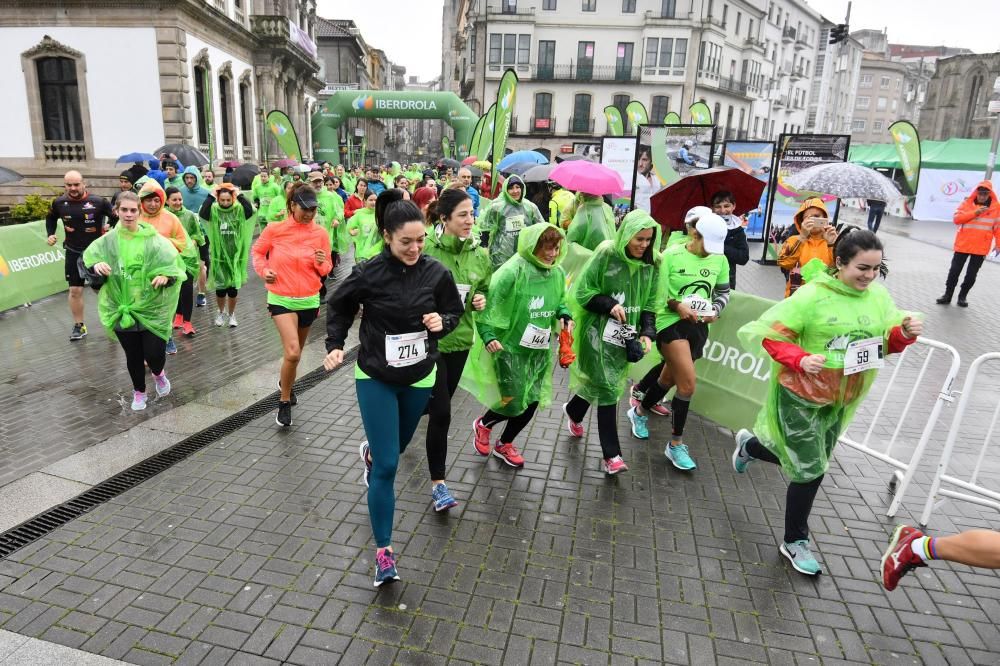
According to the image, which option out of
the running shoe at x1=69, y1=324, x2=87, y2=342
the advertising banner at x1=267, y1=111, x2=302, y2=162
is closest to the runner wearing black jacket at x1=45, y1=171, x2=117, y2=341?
the running shoe at x1=69, y1=324, x2=87, y2=342

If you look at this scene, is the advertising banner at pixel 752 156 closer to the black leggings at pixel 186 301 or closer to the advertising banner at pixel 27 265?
the black leggings at pixel 186 301

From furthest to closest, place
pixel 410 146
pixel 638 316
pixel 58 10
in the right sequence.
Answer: pixel 410 146, pixel 58 10, pixel 638 316

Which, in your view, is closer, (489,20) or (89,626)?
(89,626)

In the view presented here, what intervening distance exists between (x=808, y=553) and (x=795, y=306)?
55.3 inches

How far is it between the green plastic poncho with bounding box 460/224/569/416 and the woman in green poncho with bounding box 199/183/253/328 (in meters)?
5.07

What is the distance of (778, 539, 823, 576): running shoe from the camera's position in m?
3.65

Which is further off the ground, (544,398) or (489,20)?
(489,20)

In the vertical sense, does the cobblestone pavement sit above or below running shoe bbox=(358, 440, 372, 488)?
below

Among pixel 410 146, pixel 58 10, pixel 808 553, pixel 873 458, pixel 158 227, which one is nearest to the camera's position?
pixel 808 553

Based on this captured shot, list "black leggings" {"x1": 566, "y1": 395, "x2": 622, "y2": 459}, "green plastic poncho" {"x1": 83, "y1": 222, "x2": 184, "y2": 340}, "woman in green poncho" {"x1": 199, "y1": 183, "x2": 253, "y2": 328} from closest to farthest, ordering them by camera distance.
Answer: "black leggings" {"x1": 566, "y1": 395, "x2": 622, "y2": 459} → "green plastic poncho" {"x1": 83, "y1": 222, "x2": 184, "y2": 340} → "woman in green poncho" {"x1": 199, "y1": 183, "x2": 253, "y2": 328}

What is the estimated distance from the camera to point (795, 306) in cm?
353

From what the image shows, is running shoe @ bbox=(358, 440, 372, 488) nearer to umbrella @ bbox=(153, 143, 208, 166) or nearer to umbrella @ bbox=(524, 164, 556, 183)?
umbrella @ bbox=(524, 164, 556, 183)

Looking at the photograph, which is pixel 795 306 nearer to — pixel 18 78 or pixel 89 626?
pixel 89 626

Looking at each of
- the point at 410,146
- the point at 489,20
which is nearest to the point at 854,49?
the point at 489,20
